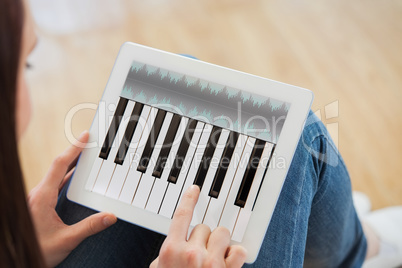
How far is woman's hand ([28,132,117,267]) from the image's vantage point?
720 mm

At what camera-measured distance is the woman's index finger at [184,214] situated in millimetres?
632

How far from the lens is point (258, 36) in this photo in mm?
1556

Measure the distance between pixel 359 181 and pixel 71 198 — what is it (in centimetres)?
98

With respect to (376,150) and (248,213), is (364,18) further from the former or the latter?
(248,213)

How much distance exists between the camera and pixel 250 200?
684 mm

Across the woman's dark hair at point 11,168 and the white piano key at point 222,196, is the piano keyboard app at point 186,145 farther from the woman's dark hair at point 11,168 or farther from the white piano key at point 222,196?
the woman's dark hair at point 11,168

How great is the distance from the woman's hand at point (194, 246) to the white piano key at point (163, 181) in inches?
2.5

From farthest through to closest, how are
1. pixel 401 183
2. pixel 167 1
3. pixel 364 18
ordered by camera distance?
pixel 167 1 < pixel 364 18 < pixel 401 183

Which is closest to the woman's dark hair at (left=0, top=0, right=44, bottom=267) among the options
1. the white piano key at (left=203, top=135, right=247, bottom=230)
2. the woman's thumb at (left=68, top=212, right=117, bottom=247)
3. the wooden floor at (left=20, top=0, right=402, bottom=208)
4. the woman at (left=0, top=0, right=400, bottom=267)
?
the woman at (left=0, top=0, right=400, bottom=267)

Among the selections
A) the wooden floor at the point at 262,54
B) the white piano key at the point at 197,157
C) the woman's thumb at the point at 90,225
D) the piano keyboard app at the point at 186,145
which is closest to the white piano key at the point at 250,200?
the piano keyboard app at the point at 186,145

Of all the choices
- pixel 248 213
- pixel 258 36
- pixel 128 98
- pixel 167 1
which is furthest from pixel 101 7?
pixel 248 213

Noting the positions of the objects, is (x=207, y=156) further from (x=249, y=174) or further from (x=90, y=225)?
(x=90, y=225)

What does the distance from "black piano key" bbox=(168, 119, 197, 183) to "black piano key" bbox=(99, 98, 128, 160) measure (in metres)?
0.14

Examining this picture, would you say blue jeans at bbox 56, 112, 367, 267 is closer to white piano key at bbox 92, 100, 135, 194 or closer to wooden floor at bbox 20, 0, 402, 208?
white piano key at bbox 92, 100, 135, 194
